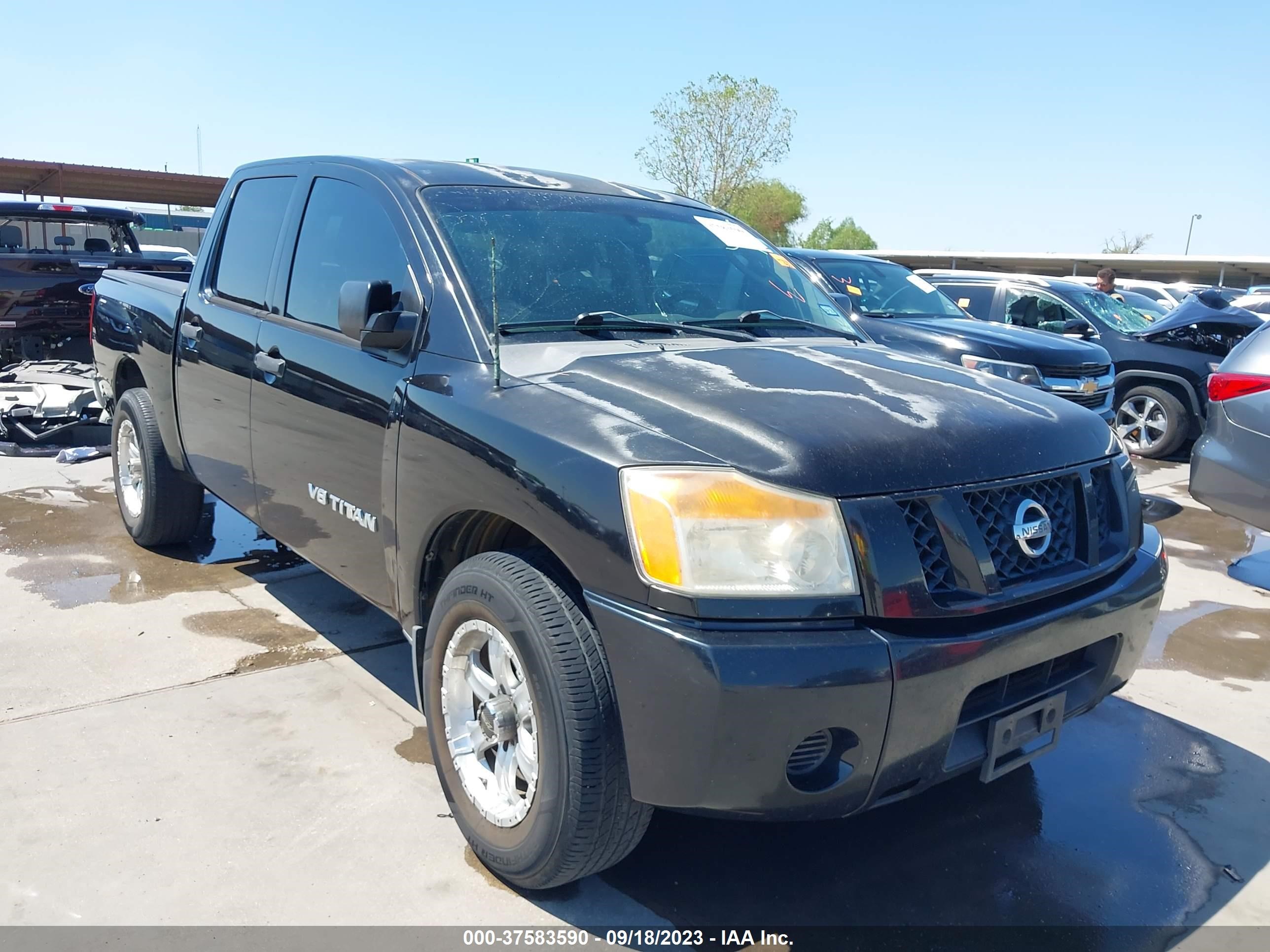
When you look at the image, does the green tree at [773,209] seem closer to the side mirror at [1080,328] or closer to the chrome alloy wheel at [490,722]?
the side mirror at [1080,328]

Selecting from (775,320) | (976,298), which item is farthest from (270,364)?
(976,298)

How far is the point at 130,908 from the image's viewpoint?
8.46 feet

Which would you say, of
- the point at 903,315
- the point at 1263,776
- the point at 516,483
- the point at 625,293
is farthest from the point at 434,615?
the point at 903,315

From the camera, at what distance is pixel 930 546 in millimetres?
2336

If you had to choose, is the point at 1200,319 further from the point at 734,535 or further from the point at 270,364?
the point at 734,535

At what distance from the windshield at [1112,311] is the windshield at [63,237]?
10.1m

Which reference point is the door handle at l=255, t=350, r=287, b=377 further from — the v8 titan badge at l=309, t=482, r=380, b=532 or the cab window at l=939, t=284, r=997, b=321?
the cab window at l=939, t=284, r=997, b=321

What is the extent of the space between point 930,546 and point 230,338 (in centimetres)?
304

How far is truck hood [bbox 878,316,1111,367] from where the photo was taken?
7.93 meters

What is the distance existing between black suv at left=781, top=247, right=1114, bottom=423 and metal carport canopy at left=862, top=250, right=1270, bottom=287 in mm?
26076

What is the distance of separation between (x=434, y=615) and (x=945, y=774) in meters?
1.38

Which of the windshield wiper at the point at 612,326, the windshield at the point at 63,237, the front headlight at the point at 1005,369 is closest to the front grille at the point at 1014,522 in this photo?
the windshield wiper at the point at 612,326

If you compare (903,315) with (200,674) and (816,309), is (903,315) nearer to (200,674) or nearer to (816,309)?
(816,309)

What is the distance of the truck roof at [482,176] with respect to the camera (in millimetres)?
3443
